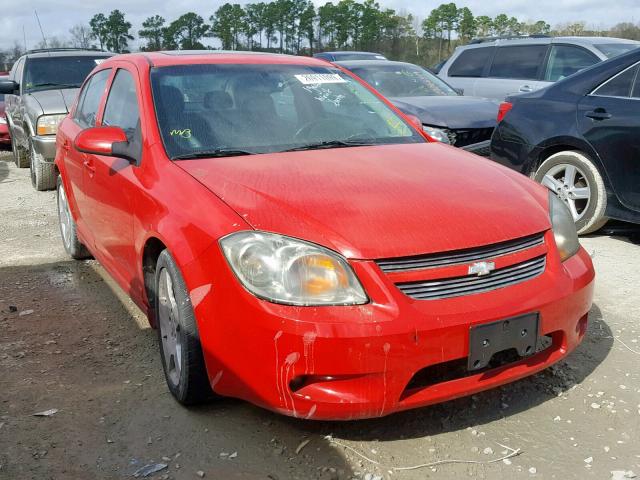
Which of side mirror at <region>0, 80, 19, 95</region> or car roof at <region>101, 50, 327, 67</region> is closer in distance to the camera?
car roof at <region>101, 50, 327, 67</region>

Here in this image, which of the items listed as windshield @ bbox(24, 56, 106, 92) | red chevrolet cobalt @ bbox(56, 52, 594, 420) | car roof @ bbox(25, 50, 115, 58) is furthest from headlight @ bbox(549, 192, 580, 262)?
car roof @ bbox(25, 50, 115, 58)

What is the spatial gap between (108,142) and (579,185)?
3.74m

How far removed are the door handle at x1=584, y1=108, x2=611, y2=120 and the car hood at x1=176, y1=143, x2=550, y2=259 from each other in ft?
7.40

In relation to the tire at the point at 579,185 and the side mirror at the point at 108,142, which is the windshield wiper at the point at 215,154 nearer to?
the side mirror at the point at 108,142

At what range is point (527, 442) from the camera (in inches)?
104

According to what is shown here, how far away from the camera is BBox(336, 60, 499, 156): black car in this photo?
7.43 metres

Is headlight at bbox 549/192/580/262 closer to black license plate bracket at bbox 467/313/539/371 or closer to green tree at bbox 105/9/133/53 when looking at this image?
black license plate bracket at bbox 467/313/539/371

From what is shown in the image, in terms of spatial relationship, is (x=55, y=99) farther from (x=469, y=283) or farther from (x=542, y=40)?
(x=469, y=283)

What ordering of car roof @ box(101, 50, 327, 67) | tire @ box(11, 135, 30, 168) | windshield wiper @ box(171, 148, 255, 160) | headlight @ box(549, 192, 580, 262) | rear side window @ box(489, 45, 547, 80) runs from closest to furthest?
headlight @ box(549, 192, 580, 262)
windshield wiper @ box(171, 148, 255, 160)
car roof @ box(101, 50, 327, 67)
rear side window @ box(489, 45, 547, 80)
tire @ box(11, 135, 30, 168)

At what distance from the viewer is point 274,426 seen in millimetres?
2797

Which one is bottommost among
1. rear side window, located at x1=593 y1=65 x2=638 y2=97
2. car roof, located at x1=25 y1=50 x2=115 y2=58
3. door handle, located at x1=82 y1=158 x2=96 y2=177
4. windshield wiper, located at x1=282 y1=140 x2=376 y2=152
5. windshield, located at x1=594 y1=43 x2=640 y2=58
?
door handle, located at x1=82 y1=158 x2=96 y2=177

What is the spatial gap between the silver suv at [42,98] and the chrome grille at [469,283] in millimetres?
5855

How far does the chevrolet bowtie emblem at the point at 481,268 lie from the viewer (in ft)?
8.07

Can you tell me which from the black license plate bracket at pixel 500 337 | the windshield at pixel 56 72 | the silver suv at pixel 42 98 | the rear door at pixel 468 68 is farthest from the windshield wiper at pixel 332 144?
the rear door at pixel 468 68
